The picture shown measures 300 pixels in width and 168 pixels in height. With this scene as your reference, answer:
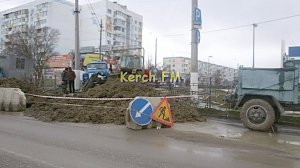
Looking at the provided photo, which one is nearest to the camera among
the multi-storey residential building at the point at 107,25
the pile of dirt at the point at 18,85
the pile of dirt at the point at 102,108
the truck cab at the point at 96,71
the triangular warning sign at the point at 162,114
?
the triangular warning sign at the point at 162,114

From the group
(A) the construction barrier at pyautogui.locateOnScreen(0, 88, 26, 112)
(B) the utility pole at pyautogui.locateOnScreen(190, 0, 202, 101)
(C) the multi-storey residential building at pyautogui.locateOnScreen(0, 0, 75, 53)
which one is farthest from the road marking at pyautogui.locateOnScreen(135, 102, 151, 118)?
(C) the multi-storey residential building at pyautogui.locateOnScreen(0, 0, 75, 53)

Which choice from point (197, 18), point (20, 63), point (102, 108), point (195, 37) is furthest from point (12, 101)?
point (20, 63)

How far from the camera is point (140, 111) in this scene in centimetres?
1309

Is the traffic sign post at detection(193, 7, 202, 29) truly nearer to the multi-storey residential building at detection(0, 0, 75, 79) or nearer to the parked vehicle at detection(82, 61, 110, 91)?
the parked vehicle at detection(82, 61, 110, 91)

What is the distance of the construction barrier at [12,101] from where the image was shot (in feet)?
61.0

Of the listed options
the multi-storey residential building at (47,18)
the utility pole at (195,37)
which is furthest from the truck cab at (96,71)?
the multi-storey residential building at (47,18)

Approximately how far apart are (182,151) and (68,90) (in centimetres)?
1684

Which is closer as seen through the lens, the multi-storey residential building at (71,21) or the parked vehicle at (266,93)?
the parked vehicle at (266,93)

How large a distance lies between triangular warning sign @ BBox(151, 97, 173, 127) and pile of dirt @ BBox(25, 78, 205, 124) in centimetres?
138

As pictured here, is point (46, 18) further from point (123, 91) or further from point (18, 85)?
point (123, 91)

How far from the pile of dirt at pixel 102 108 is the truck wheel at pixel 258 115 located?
8.43ft

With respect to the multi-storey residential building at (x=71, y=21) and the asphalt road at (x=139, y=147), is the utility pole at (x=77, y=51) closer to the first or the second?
the asphalt road at (x=139, y=147)

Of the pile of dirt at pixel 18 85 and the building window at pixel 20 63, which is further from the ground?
the building window at pixel 20 63

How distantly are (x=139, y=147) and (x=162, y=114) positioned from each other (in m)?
3.76
